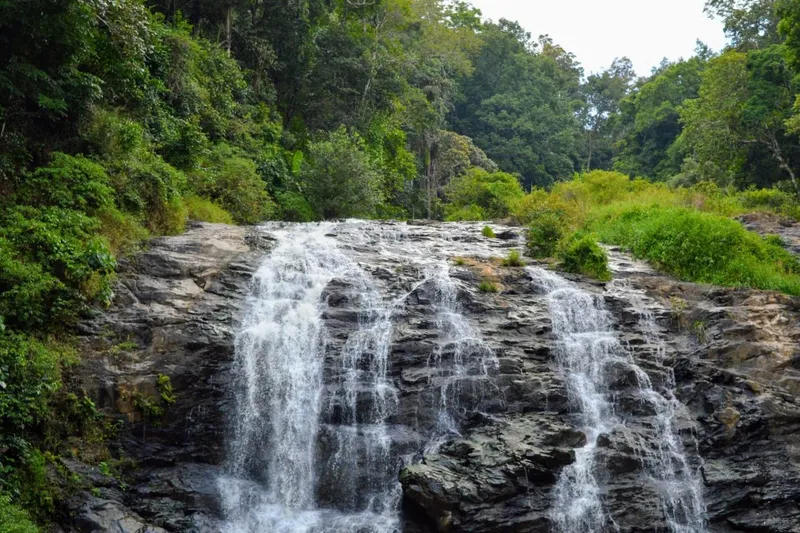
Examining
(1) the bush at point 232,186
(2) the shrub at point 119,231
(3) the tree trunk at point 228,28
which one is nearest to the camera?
(2) the shrub at point 119,231

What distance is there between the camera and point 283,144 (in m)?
30.8

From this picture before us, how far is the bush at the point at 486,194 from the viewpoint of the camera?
32784 mm

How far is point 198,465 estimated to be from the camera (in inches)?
481

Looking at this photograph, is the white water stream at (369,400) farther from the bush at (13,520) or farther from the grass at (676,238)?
the bush at (13,520)

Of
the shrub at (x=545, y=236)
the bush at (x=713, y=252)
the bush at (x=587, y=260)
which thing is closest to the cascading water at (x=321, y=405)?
the bush at (x=587, y=260)

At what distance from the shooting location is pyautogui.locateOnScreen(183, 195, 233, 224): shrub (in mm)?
19672

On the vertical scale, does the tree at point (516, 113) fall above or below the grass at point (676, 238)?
above

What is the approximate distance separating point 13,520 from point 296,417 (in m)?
4.94

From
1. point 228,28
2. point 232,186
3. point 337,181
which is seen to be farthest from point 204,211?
point 228,28

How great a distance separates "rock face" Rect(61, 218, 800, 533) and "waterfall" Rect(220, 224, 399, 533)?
20cm

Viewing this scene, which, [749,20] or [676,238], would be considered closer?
[676,238]

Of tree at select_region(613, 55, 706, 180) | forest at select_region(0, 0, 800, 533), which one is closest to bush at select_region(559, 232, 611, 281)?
forest at select_region(0, 0, 800, 533)

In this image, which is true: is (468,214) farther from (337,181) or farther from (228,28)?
(228,28)

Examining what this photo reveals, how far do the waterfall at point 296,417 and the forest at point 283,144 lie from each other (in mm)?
2806
